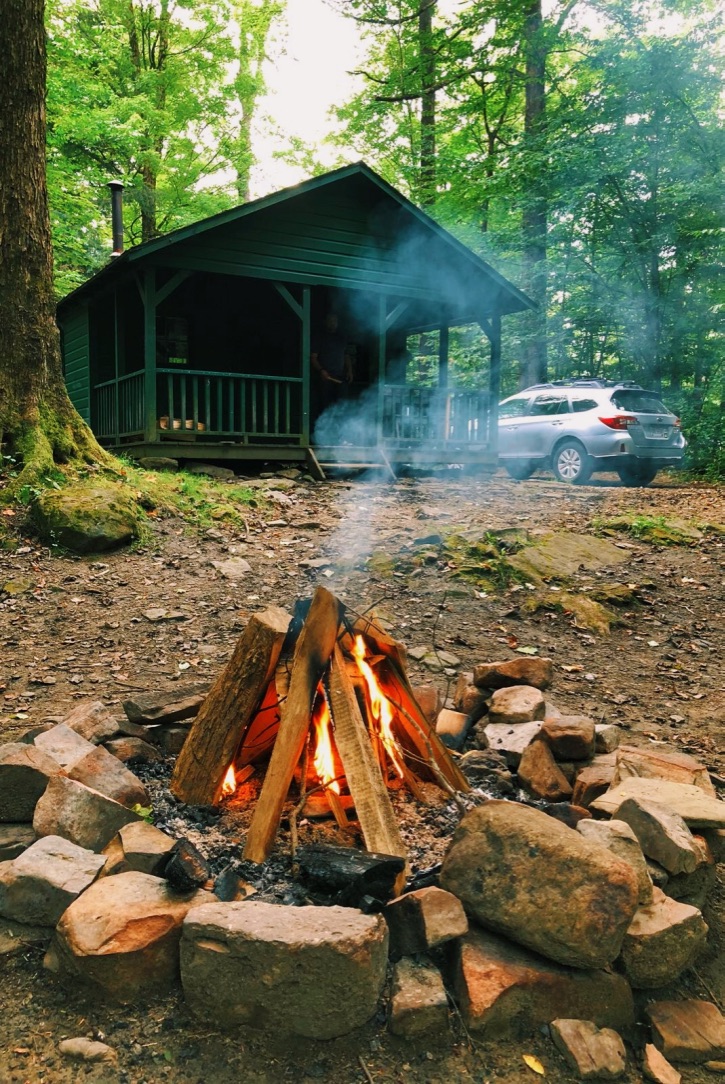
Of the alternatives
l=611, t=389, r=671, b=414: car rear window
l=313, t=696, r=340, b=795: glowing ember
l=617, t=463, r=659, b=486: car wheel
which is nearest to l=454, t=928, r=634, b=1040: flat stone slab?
l=313, t=696, r=340, b=795: glowing ember

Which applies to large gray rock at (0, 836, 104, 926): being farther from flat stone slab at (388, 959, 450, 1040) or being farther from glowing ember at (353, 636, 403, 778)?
glowing ember at (353, 636, 403, 778)

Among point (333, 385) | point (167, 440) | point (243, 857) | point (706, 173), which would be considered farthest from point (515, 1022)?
point (706, 173)

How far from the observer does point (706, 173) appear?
14695mm

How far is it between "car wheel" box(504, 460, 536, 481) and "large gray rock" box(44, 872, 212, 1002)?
13019 millimetres

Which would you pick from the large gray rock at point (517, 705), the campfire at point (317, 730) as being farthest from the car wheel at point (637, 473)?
Result: the campfire at point (317, 730)

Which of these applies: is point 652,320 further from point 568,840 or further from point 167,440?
point 568,840

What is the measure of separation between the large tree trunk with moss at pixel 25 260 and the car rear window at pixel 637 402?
30.3 feet

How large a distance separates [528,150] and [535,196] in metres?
1.08

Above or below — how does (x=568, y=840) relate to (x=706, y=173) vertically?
below

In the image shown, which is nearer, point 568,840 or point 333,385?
point 568,840

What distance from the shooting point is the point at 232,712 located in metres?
2.84

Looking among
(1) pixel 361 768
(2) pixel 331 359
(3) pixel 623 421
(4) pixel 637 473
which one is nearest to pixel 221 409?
(2) pixel 331 359

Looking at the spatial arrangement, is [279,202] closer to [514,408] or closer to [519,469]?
[514,408]

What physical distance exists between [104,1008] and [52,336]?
24.1 feet
